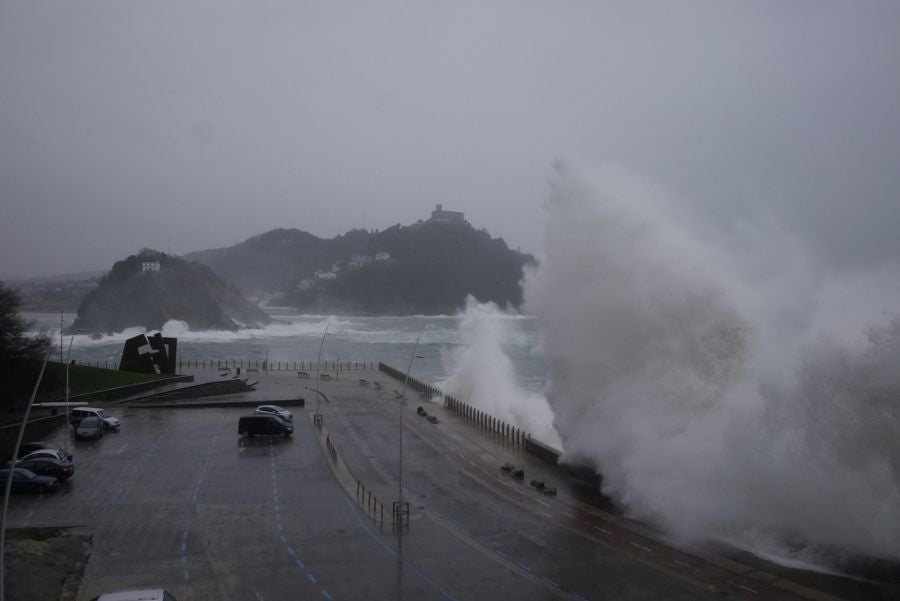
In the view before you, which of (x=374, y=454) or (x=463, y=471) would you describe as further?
(x=374, y=454)

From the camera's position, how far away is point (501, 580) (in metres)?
13.6

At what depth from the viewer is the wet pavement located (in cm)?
1318

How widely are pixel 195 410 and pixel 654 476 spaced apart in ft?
83.9

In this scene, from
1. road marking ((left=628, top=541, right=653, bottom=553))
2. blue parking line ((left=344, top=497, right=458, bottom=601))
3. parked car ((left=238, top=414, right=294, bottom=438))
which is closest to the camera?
blue parking line ((left=344, top=497, right=458, bottom=601))

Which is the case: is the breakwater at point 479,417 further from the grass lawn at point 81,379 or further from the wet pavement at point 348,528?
the grass lawn at point 81,379

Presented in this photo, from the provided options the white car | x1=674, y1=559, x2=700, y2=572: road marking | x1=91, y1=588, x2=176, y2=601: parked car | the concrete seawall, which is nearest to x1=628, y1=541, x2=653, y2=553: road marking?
x1=674, y1=559, x2=700, y2=572: road marking

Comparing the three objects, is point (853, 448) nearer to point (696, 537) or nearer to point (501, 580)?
point (696, 537)

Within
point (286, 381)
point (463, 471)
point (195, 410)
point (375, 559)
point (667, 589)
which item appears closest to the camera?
point (667, 589)

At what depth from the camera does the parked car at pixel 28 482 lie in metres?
19.0

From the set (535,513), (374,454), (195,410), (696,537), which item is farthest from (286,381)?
(696,537)

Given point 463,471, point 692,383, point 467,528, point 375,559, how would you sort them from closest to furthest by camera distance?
point 375,559, point 467,528, point 692,383, point 463,471

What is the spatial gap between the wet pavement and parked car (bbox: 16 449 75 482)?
15.3 inches

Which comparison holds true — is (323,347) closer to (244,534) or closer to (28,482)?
(28,482)

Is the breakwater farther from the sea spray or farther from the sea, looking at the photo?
the sea
